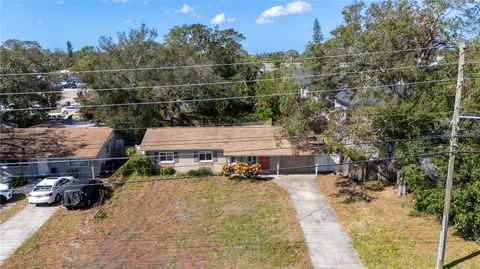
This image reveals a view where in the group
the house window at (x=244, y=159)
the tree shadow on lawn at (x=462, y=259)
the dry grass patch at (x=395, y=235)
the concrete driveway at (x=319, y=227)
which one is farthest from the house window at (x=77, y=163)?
the tree shadow on lawn at (x=462, y=259)

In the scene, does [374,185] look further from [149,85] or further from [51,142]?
[51,142]

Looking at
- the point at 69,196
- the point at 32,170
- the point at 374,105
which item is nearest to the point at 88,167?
the point at 32,170

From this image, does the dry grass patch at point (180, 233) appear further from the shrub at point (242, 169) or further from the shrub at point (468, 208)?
the shrub at point (468, 208)

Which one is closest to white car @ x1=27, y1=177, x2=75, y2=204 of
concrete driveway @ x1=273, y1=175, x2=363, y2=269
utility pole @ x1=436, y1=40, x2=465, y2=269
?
concrete driveway @ x1=273, y1=175, x2=363, y2=269

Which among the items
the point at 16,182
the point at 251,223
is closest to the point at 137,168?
the point at 16,182

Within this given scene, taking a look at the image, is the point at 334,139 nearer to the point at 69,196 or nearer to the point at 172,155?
the point at 172,155

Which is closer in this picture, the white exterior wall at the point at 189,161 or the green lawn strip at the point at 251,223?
the green lawn strip at the point at 251,223

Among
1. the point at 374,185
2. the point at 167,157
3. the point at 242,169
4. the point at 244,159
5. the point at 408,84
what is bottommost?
the point at 374,185
